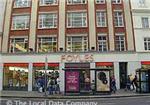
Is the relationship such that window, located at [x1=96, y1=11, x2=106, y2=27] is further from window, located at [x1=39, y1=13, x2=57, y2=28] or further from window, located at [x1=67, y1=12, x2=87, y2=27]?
window, located at [x1=39, y1=13, x2=57, y2=28]

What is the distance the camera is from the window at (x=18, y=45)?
135 ft

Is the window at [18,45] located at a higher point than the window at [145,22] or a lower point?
lower

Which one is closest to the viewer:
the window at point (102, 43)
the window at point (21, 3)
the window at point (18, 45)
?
the window at point (102, 43)

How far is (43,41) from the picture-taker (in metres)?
41.2

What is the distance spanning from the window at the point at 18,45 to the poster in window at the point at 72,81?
1330cm

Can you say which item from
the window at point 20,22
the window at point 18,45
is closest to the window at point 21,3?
the window at point 20,22

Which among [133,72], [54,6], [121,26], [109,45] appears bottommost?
[133,72]

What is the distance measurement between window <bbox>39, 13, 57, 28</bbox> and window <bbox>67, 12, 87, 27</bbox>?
6.07 ft

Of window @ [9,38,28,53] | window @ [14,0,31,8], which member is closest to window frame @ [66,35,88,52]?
window @ [9,38,28,53]

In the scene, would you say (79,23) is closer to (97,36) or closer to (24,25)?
(97,36)

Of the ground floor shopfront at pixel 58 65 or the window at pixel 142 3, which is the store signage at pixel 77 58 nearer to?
the ground floor shopfront at pixel 58 65

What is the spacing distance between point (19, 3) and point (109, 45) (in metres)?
13.5

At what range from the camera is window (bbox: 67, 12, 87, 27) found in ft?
135

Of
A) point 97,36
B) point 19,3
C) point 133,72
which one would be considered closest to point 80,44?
point 97,36
